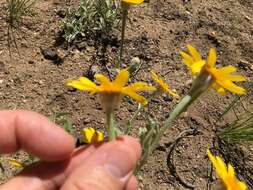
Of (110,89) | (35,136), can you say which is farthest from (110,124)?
(35,136)

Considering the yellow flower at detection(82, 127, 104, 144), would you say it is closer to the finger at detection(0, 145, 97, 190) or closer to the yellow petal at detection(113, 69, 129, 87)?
the finger at detection(0, 145, 97, 190)

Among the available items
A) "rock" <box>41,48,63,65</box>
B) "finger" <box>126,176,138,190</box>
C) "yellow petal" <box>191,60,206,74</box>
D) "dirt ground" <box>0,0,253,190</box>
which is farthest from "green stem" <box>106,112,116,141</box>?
"rock" <box>41,48,63,65</box>

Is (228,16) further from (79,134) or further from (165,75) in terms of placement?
(79,134)

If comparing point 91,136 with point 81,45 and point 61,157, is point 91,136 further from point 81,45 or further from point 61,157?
point 81,45

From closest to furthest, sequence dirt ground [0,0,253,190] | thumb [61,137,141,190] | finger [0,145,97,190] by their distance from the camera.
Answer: thumb [61,137,141,190] → finger [0,145,97,190] → dirt ground [0,0,253,190]

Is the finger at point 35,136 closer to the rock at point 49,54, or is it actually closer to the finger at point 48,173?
the finger at point 48,173

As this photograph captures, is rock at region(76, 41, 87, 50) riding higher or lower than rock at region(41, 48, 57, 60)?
higher

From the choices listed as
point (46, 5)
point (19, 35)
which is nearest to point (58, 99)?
point (19, 35)

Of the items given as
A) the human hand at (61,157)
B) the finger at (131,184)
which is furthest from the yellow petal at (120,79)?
the finger at (131,184)
